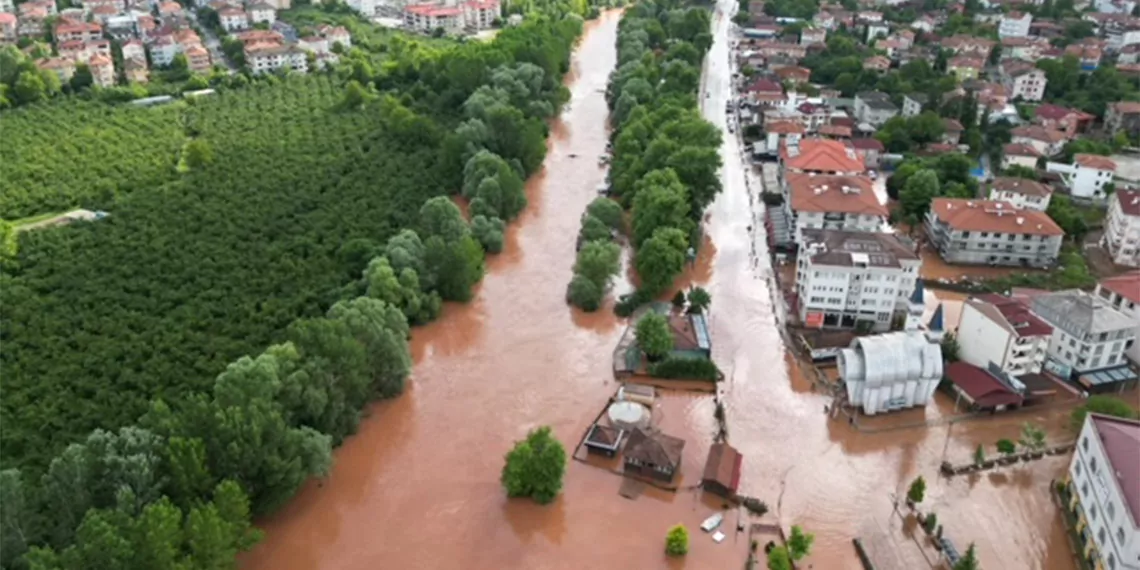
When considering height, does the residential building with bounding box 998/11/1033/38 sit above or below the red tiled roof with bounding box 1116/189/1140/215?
above

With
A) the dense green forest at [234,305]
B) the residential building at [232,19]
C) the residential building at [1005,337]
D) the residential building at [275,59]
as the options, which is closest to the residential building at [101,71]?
the residential building at [275,59]

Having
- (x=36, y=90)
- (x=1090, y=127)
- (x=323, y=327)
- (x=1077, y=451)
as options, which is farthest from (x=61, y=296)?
(x=1090, y=127)

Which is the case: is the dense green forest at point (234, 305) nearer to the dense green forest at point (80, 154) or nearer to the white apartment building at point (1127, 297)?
the dense green forest at point (80, 154)

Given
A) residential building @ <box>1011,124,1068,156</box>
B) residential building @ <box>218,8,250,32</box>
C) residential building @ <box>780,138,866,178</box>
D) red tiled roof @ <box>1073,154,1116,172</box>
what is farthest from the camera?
residential building @ <box>218,8,250,32</box>

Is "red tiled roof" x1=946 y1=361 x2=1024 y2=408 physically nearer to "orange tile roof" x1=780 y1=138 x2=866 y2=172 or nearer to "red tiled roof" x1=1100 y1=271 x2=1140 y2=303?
"red tiled roof" x1=1100 y1=271 x2=1140 y2=303

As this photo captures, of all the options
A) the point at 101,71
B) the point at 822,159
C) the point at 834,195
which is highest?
the point at 101,71

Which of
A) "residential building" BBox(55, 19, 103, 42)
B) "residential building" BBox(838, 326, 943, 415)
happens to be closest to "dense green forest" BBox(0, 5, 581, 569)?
"residential building" BBox(838, 326, 943, 415)

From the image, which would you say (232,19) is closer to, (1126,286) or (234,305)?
(234,305)

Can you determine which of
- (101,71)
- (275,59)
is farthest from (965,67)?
(101,71)

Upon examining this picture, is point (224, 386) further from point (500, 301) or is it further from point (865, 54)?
point (865, 54)
